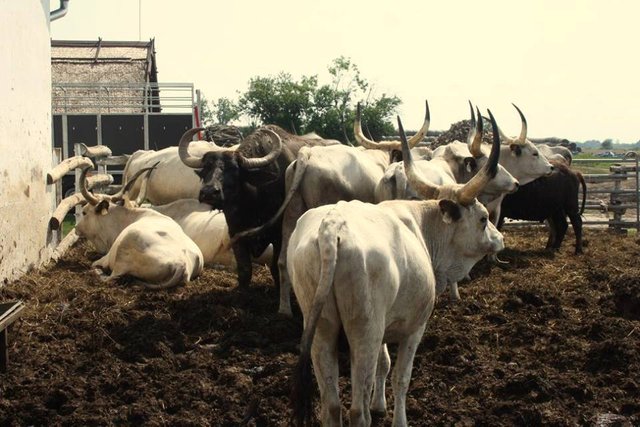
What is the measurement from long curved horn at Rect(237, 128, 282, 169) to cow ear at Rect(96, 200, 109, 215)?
3069 mm

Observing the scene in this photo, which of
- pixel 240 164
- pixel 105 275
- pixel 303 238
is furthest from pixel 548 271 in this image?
pixel 303 238

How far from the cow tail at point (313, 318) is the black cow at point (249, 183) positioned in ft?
15.5

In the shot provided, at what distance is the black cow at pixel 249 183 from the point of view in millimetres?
10492

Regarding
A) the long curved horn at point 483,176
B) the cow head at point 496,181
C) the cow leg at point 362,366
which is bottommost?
the cow leg at point 362,366

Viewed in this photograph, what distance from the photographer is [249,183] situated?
35.3 feet

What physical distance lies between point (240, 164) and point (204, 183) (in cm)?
51

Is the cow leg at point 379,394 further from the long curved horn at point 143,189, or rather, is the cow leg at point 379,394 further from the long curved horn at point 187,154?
the long curved horn at point 143,189

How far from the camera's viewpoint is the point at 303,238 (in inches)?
235

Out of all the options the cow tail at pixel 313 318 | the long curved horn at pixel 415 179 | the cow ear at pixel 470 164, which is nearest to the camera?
the cow tail at pixel 313 318

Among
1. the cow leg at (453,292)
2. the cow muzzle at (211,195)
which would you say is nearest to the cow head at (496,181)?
the cow leg at (453,292)

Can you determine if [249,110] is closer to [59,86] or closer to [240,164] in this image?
[59,86]

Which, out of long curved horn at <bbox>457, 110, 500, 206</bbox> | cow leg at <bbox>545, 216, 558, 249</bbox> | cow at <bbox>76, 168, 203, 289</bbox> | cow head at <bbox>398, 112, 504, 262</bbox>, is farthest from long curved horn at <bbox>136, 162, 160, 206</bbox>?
long curved horn at <bbox>457, 110, 500, 206</bbox>

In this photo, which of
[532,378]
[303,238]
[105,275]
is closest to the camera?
[303,238]

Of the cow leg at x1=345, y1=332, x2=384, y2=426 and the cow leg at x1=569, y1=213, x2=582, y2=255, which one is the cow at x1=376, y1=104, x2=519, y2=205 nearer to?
the cow leg at x1=569, y1=213, x2=582, y2=255
